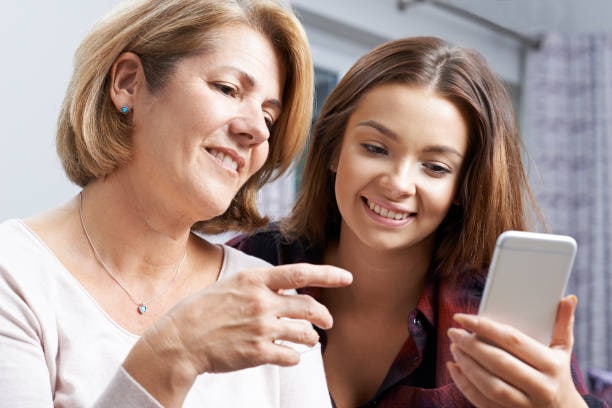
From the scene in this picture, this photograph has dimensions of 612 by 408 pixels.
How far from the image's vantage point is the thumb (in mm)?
1151

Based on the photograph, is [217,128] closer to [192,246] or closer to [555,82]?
[192,246]

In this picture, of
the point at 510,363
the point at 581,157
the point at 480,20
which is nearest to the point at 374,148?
the point at 510,363

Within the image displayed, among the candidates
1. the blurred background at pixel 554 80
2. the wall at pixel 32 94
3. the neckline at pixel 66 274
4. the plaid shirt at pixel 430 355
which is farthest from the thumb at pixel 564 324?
the blurred background at pixel 554 80

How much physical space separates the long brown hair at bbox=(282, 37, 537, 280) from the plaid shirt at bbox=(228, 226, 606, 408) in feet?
0.23

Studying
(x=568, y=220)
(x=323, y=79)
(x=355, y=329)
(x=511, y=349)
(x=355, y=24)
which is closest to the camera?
(x=511, y=349)

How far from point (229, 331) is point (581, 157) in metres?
3.97

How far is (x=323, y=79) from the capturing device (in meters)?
3.75

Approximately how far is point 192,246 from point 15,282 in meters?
0.39

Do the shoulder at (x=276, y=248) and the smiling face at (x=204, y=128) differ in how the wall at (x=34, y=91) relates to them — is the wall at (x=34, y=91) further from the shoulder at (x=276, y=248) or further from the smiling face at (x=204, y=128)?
the smiling face at (x=204, y=128)

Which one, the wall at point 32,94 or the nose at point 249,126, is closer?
the nose at point 249,126

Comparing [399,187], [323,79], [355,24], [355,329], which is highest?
[355,24]

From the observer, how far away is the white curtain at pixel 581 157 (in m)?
4.39

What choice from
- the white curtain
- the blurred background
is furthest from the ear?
the white curtain

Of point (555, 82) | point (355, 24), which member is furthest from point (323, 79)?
point (555, 82)
